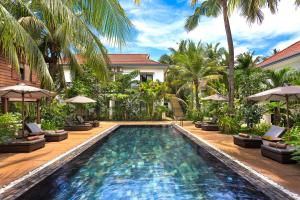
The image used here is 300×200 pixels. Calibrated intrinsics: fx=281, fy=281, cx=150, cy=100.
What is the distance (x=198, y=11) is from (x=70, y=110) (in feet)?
41.3

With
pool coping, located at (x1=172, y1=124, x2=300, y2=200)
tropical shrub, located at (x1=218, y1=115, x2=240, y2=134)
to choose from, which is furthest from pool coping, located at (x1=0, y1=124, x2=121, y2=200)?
tropical shrub, located at (x1=218, y1=115, x2=240, y2=134)

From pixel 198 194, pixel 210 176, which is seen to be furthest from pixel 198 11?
pixel 198 194

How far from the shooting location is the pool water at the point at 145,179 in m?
5.74

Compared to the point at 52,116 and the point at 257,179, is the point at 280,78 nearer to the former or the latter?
the point at 257,179

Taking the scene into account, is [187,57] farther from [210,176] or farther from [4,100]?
[210,176]

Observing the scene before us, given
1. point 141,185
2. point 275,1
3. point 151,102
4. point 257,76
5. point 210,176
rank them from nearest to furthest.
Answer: point 141,185 → point 210,176 → point 275,1 → point 257,76 → point 151,102

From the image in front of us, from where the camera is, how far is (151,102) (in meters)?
27.6

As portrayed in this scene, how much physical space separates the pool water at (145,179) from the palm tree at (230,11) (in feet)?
21.7

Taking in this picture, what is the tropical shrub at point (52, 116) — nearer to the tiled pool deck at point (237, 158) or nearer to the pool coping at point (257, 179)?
the tiled pool deck at point (237, 158)

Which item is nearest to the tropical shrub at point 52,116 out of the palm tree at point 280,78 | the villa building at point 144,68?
the palm tree at point 280,78

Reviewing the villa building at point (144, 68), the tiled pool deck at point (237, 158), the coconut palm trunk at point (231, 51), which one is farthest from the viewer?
the villa building at point (144, 68)

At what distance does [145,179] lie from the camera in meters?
7.02

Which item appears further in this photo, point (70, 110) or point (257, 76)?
point (70, 110)

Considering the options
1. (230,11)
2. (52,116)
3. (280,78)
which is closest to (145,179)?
(230,11)
